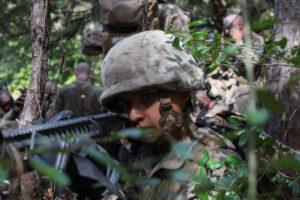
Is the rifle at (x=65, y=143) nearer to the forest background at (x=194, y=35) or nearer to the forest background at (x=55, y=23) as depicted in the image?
the forest background at (x=194, y=35)

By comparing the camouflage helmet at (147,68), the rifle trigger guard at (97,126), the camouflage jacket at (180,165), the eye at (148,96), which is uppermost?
the camouflage helmet at (147,68)

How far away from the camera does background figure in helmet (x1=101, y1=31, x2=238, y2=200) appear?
2.19 meters

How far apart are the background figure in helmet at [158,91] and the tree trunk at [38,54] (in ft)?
3.75

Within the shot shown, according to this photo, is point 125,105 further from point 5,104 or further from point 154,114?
point 5,104

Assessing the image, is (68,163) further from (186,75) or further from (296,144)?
(296,144)

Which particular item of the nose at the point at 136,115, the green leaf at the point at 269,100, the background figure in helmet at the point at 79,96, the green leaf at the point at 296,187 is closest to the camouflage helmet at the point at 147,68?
the nose at the point at 136,115

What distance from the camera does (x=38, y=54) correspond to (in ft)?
11.0

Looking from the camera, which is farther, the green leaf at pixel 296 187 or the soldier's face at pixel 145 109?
the soldier's face at pixel 145 109

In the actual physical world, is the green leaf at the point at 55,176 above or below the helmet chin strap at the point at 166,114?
above

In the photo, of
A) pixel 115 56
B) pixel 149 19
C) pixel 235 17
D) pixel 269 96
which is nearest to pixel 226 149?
pixel 115 56

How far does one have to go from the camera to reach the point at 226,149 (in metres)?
2.21

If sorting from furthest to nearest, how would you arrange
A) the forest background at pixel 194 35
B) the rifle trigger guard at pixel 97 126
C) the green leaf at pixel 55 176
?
the forest background at pixel 194 35 → the rifle trigger guard at pixel 97 126 → the green leaf at pixel 55 176

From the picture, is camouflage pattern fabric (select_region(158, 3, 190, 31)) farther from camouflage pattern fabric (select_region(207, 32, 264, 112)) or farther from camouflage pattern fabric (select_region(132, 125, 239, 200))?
camouflage pattern fabric (select_region(132, 125, 239, 200))

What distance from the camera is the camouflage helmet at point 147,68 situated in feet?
7.17
